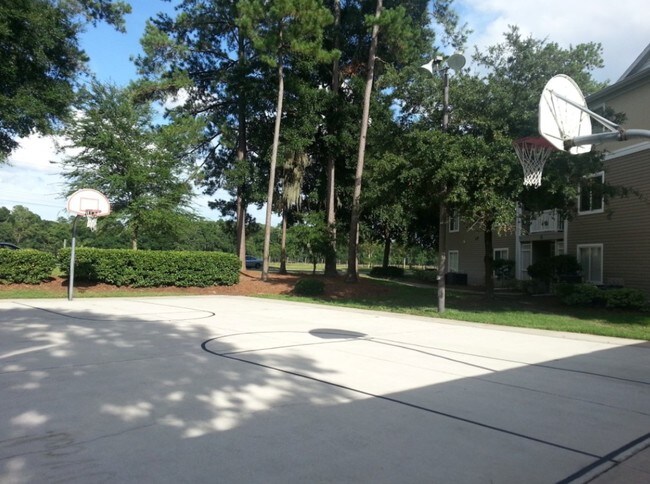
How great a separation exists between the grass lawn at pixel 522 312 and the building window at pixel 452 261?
9.90m

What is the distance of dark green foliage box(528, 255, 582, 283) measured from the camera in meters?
21.6

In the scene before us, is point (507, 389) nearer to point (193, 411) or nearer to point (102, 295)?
point (193, 411)

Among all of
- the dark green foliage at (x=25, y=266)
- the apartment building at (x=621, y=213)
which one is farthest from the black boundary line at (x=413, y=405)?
the dark green foliage at (x=25, y=266)

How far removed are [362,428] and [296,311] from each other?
10565 mm

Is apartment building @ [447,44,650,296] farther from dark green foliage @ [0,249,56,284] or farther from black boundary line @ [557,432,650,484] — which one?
dark green foliage @ [0,249,56,284]

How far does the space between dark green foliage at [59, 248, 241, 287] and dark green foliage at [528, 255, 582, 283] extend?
559 inches

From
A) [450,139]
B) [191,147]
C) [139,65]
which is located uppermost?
[139,65]

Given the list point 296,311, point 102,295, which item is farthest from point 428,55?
point 102,295

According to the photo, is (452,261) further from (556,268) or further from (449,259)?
(556,268)

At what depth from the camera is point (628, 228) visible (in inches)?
759

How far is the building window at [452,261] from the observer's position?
32.6m

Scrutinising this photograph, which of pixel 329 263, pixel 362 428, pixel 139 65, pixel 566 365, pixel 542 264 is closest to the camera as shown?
pixel 362 428

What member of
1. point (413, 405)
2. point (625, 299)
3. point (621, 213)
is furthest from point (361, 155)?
point (413, 405)

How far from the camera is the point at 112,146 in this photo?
905 inches
